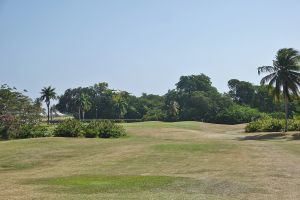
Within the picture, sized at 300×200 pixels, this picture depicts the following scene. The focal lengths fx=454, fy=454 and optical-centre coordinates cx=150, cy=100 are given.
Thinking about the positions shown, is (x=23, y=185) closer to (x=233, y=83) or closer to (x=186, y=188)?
(x=186, y=188)

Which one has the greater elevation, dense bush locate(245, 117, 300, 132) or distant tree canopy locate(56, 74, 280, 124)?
distant tree canopy locate(56, 74, 280, 124)

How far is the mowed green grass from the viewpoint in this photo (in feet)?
49.9

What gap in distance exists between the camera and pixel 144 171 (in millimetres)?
21984

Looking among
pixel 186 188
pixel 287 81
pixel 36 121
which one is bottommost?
pixel 186 188

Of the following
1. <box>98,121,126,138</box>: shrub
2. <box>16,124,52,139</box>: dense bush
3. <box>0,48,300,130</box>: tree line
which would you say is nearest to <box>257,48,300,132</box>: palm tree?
<box>0,48,300,130</box>: tree line

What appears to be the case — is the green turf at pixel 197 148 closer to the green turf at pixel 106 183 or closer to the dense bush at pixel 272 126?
the green turf at pixel 106 183

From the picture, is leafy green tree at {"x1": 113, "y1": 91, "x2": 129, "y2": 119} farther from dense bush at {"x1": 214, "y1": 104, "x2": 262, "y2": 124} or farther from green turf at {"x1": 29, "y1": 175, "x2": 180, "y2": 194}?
green turf at {"x1": 29, "y1": 175, "x2": 180, "y2": 194}

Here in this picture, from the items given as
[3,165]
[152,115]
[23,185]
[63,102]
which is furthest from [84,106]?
[23,185]

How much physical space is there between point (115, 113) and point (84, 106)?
9.61 metres

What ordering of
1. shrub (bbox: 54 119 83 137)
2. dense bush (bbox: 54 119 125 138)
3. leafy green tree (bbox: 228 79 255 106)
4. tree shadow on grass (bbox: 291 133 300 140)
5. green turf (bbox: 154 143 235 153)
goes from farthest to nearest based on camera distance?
1. leafy green tree (bbox: 228 79 255 106)
2. dense bush (bbox: 54 119 125 138)
3. shrub (bbox: 54 119 83 137)
4. tree shadow on grass (bbox: 291 133 300 140)
5. green turf (bbox: 154 143 235 153)

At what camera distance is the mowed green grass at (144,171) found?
49.9 feet

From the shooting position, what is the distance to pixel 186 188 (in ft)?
53.2

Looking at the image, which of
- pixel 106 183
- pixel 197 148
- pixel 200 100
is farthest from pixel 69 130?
pixel 200 100

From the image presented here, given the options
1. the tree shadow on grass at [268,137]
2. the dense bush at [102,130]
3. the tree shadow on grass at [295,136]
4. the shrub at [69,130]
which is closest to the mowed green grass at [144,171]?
the shrub at [69,130]
